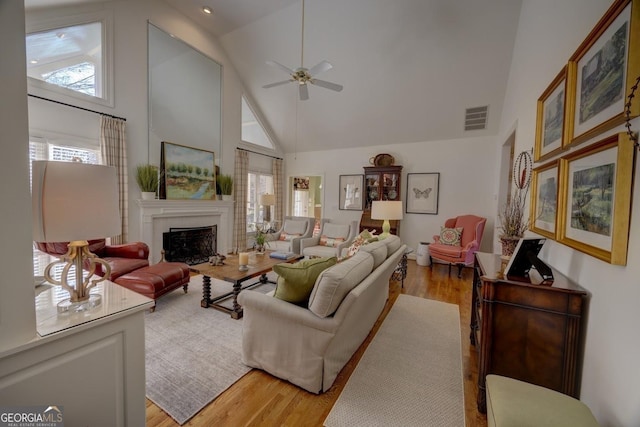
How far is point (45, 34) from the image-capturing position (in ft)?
10.5

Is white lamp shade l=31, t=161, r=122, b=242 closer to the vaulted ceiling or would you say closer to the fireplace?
the fireplace

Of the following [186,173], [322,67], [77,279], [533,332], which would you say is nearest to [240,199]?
[186,173]

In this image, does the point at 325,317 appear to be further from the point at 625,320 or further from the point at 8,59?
the point at 8,59

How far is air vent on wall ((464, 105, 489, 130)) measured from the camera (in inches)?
191

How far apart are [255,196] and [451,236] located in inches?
184

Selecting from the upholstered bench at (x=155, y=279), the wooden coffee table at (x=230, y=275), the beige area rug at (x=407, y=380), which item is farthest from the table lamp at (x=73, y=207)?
the upholstered bench at (x=155, y=279)

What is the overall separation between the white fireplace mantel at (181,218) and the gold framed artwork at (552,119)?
5092 mm

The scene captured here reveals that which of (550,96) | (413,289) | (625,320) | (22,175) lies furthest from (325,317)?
(413,289)

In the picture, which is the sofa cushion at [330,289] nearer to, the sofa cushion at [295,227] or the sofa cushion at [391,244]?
the sofa cushion at [391,244]

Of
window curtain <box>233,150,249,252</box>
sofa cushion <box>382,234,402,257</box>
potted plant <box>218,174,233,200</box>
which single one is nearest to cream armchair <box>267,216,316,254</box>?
window curtain <box>233,150,249,252</box>

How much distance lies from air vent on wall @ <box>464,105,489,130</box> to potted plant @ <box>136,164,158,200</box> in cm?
579

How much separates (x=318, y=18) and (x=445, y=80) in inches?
95.4

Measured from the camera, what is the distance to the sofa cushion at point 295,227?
5664 millimetres

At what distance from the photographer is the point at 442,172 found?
18.7ft
